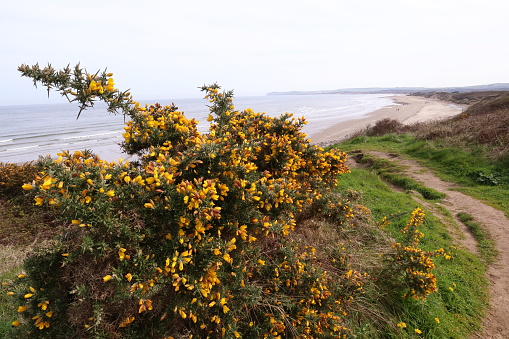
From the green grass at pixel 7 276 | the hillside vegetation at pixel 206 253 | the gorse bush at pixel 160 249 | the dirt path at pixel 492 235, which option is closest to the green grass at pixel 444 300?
the hillside vegetation at pixel 206 253

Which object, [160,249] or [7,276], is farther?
[7,276]

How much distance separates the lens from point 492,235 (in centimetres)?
640

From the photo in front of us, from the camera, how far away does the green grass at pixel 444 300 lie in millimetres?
3871

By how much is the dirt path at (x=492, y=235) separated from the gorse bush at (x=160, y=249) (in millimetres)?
2580

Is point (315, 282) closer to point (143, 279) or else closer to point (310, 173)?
point (310, 173)

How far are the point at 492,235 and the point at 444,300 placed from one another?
3.09 meters

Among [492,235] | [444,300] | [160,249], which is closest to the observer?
[160,249]

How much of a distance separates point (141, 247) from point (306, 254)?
7.14 ft

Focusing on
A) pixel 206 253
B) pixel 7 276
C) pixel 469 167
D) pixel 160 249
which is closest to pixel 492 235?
pixel 469 167

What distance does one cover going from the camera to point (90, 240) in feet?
6.45

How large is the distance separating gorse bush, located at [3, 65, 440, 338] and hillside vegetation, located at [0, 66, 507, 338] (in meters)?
0.01

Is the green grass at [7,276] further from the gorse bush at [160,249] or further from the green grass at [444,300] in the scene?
the green grass at [444,300]

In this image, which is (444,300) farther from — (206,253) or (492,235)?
(206,253)

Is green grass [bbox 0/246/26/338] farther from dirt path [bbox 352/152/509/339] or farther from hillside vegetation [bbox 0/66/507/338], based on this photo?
dirt path [bbox 352/152/509/339]
